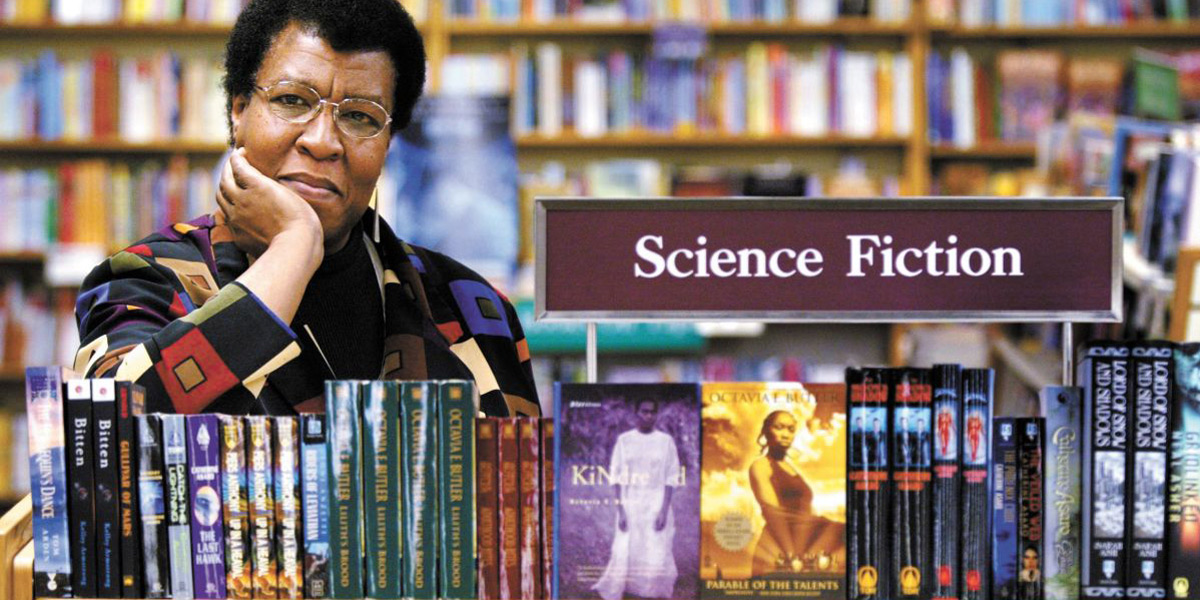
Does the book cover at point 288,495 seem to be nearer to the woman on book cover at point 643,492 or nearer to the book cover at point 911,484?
the woman on book cover at point 643,492

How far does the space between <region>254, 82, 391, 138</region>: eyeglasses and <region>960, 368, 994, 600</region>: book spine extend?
0.80 m

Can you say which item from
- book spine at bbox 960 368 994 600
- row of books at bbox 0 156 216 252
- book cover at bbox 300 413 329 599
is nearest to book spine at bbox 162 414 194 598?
book cover at bbox 300 413 329 599

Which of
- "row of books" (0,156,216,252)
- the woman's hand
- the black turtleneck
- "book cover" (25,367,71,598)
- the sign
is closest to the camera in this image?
"book cover" (25,367,71,598)

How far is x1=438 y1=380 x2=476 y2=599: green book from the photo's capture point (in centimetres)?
125

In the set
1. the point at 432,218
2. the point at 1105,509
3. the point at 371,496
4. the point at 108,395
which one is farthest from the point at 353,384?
the point at 432,218

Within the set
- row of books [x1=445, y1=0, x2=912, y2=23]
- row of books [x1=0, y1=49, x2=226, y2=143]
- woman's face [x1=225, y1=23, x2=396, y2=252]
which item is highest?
row of books [x1=445, y1=0, x2=912, y2=23]

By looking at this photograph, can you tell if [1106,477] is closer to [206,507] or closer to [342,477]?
[342,477]

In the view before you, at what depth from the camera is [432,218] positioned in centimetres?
404

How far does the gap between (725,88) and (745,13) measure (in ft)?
0.92

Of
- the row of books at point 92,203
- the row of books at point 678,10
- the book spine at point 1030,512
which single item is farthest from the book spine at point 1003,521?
the row of books at point 92,203

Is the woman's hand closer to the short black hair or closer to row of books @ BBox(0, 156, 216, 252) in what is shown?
the short black hair

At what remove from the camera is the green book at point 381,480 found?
1238 millimetres

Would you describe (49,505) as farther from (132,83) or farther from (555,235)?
(132,83)

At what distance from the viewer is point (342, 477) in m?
1.24
